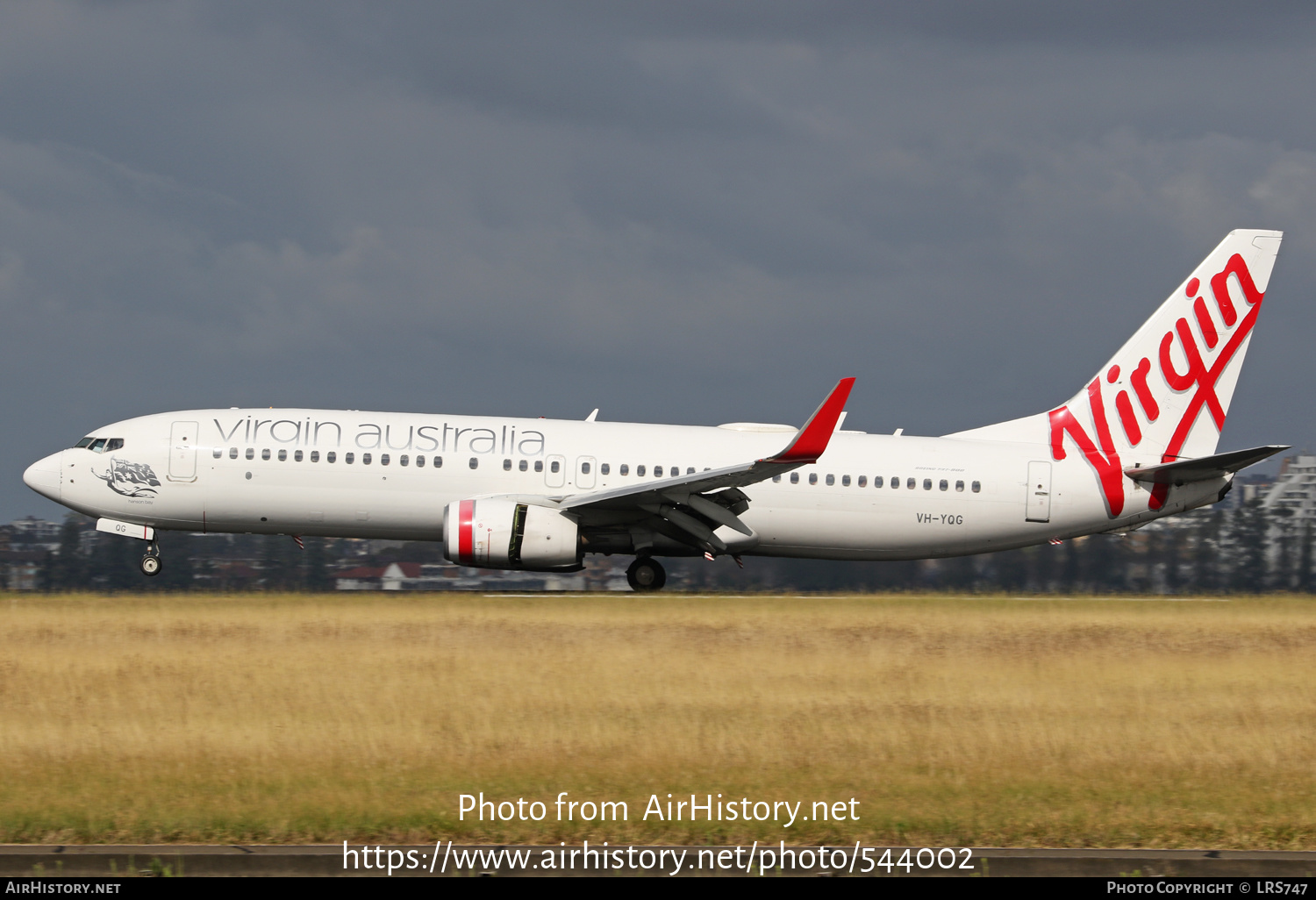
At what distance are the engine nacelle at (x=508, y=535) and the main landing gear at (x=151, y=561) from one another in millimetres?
6606

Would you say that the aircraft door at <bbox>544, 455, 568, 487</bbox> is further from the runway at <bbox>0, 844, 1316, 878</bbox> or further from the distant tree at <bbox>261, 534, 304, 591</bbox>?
the runway at <bbox>0, 844, 1316, 878</bbox>

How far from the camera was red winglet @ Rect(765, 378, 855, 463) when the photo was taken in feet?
85.5

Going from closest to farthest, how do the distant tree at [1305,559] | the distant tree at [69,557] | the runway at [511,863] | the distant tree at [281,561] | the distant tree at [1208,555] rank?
1. the runway at [511,863]
2. the distant tree at [69,557]
3. the distant tree at [281,561]
4. the distant tree at [1305,559]
5. the distant tree at [1208,555]

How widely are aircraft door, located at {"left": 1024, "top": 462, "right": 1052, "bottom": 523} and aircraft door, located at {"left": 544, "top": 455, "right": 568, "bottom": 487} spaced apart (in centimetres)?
1011

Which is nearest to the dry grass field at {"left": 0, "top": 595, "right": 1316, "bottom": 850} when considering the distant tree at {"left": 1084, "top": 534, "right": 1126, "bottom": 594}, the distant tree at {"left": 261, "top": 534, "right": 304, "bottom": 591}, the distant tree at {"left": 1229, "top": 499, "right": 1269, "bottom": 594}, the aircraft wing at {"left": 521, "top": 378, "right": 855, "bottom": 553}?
the aircraft wing at {"left": 521, "top": 378, "right": 855, "bottom": 553}

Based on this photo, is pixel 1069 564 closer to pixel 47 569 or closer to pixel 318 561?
pixel 318 561

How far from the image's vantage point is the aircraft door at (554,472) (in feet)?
95.5

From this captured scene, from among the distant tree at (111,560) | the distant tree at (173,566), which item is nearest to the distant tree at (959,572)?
the distant tree at (173,566)

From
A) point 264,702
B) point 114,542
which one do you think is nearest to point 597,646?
point 264,702

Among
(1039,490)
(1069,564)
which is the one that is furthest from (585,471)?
(1069,564)

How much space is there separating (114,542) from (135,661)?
94.6 ft

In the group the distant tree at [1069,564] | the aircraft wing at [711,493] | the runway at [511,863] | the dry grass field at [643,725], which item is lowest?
the runway at [511,863]

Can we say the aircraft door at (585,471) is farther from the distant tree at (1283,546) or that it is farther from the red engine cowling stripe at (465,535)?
the distant tree at (1283,546)

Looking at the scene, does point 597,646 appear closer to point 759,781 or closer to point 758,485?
point 759,781
